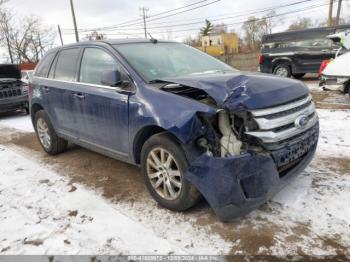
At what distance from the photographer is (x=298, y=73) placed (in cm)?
1360

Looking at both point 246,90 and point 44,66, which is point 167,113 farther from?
point 44,66

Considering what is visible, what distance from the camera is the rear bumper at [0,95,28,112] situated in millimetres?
9820

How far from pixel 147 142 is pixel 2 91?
Result: 844 cm

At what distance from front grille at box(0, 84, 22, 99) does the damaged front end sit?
883cm

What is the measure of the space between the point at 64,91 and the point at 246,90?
9.79 feet

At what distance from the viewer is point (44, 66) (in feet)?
18.2

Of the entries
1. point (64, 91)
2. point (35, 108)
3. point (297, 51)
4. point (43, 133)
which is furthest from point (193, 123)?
point (297, 51)

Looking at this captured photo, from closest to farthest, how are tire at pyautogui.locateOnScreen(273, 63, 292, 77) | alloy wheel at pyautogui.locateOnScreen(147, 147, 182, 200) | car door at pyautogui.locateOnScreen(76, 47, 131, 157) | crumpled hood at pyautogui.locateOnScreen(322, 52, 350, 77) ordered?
alloy wheel at pyautogui.locateOnScreen(147, 147, 182, 200) < car door at pyautogui.locateOnScreen(76, 47, 131, 157) < crumpled hood at pyautogui.locateOnScreen(322, 52, 350, 77) < tire at pyautogui.locateOnScreen(273, 63, 292, 77)

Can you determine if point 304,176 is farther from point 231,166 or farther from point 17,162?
point 17,162

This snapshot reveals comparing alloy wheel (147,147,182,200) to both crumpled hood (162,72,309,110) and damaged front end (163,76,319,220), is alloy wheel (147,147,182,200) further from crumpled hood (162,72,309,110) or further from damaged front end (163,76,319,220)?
crumpled hood (162,72,309,110)

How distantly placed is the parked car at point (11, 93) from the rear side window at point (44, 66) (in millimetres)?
4988

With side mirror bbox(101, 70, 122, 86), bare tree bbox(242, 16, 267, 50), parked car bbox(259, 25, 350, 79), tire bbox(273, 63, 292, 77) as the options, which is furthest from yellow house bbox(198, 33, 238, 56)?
side mirror bbox(101, 70, 122, 86)

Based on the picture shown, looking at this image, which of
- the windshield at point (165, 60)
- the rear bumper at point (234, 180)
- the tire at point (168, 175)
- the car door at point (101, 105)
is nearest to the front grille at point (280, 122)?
the rear bumper at point (234, 180)

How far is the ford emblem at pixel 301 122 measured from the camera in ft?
9.84
